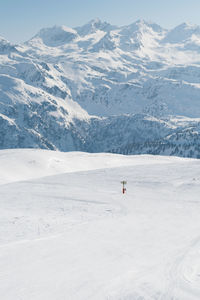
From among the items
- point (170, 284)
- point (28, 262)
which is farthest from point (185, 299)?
point (28, 262)

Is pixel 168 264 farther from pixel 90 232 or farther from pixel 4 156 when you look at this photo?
pixel 4 156

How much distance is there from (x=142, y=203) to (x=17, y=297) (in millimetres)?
19910

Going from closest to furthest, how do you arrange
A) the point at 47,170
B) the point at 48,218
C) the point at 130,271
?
the point at 130,271 → the point at 48,218 → the point at 47,170

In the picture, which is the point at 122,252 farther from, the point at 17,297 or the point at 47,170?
the point at 47,170

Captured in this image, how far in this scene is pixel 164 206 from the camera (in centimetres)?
2864

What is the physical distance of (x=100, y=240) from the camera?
18.0 m

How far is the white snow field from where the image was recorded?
38.2ft

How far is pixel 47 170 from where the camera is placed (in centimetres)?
7888

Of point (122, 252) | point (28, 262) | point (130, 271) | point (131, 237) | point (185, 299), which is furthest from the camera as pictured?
point (131, 237)

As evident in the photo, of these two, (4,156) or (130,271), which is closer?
(130,271)

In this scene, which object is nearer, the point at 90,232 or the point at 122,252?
the point at 122,252

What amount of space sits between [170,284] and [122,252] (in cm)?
445

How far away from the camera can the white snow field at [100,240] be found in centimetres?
1166

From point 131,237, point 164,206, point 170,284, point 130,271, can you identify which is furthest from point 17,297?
point 164,206
